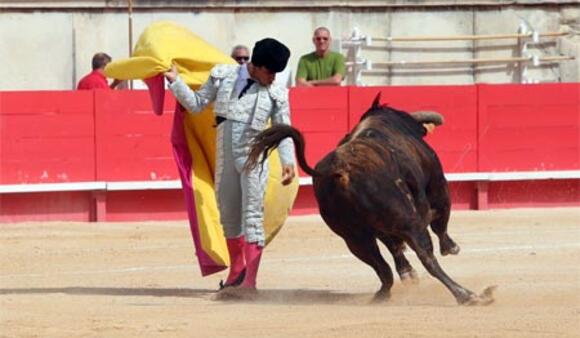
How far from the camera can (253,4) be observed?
1820cm

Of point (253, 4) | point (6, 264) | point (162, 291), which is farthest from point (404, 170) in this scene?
point (253, 4)

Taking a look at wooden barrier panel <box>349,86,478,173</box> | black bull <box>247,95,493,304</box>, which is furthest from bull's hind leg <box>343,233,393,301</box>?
wooden barrier panel <box>349,86,478,173</box>

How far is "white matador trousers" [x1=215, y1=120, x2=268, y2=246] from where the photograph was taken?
29.1 feet

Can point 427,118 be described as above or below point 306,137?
above

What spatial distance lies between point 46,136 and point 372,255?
6.07 metres

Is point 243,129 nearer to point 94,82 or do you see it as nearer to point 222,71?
point 222,71

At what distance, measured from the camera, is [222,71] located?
29.5 ft

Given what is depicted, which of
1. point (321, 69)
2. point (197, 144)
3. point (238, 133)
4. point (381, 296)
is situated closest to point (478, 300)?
point (381, 296)

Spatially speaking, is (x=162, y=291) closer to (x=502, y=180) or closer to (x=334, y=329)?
(x=334, y=329)

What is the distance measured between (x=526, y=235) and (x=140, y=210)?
349cm

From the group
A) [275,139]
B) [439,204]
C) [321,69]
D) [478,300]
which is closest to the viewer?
[478,300]

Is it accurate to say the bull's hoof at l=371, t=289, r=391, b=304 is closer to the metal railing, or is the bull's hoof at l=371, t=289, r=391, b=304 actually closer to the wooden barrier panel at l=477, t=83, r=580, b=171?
the wooden barrier panel at l=477, t=83, r=580, b=171

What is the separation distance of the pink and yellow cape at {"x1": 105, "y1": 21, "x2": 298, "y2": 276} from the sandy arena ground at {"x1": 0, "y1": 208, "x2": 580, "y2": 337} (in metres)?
0.31

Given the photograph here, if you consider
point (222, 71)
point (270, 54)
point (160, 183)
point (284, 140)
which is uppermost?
point (270, 54)
